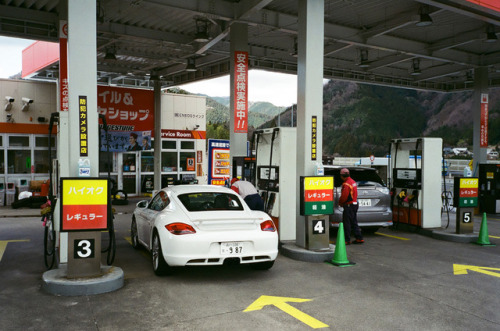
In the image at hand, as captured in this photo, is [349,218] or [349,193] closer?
[349,193]

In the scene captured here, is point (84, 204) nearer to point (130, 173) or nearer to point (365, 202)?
point (365, 202)

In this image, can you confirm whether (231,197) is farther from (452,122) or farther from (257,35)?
(452,122)

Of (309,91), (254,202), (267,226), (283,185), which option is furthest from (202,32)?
(267,226)

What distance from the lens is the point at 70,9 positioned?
638 centimetres

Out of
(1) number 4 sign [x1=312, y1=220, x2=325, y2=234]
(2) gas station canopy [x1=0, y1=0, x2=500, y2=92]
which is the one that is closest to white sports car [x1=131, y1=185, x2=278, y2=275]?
(1) number 4 sign [x1=312, y1=220, x2=325, y2=234]

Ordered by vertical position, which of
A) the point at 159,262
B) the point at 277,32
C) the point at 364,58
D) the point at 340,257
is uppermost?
the point at 277,32

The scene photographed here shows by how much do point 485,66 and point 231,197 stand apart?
15543mm

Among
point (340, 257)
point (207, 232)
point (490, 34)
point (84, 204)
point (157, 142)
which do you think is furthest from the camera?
point (157, 142)

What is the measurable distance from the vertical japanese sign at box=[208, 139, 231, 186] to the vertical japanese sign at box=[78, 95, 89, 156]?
931 cm

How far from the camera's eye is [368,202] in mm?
10172

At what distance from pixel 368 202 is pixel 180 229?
536 centimetres

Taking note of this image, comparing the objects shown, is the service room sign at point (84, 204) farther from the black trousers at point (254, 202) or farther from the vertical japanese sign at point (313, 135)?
the vertical japanese sign at point (313, 135)

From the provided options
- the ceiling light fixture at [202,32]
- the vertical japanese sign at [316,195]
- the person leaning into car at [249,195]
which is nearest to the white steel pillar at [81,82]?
the person leaning into car at [249,195]

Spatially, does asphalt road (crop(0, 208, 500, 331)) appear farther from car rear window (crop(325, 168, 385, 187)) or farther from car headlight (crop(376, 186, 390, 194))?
car rear window (crop(325, 168, 385, 187))
